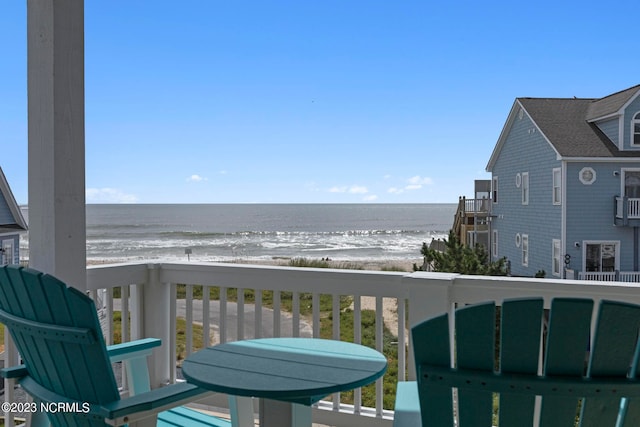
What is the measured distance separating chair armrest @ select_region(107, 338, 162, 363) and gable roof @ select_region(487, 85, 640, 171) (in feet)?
34.9

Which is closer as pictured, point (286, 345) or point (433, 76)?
point (286, 345)

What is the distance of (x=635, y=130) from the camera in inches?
427

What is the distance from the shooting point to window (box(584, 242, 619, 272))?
11328mm

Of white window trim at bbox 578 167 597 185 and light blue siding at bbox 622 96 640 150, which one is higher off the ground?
light blue siding at bbox 622 96 640 150

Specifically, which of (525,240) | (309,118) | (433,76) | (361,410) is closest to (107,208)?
(309,118)

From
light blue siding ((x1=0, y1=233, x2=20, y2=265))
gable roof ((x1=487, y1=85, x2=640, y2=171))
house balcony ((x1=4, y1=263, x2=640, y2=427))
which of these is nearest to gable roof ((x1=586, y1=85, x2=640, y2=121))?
gable roof ((x1=487, y1=85, x2=640, y2=171))

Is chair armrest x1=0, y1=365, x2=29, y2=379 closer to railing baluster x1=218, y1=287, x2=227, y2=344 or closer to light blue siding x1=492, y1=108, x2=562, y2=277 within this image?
railing baluster x1=218, y1=287, x2=227, y2=344

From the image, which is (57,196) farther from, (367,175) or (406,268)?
(367,175)

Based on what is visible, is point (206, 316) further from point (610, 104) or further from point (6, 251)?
point (610, 104)

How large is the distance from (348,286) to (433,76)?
2356cm

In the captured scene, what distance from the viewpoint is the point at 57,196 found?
2010 mm

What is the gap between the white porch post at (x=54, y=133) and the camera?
1992mm

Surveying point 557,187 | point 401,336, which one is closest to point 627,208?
point 557,187

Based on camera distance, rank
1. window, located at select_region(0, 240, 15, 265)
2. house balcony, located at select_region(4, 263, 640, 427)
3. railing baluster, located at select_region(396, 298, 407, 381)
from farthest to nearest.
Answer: window, located at select_region(0, 240, 15, 265), railing baluster, located at select_region(396, 298, 407, 381), house balcony, located at select_region(4, 263, 640, 427)
